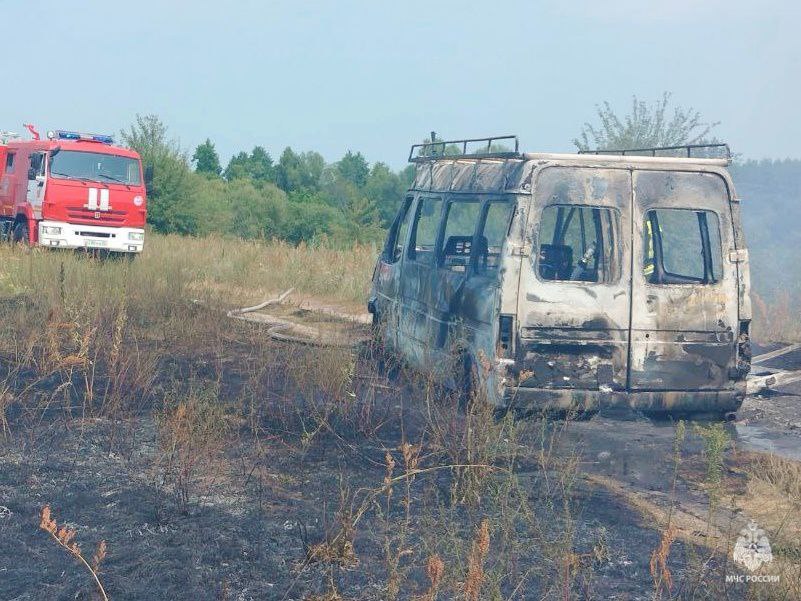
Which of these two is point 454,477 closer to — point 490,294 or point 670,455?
point 490,294

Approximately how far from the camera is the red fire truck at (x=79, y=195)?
1798 cm

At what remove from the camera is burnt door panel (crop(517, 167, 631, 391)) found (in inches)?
268

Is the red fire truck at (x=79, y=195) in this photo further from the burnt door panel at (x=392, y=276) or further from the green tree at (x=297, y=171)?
the green tree at (x=297, y=171)

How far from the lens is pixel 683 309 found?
7.01m

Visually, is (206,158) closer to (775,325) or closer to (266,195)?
(266,195)

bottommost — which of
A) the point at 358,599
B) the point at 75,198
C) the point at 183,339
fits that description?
the point at 358,599

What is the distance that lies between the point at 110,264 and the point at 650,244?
925 cm

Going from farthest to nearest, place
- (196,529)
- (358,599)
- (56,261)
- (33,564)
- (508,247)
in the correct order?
(56,261)
(508,247)
(196,529)
(33,564)
(358,599)

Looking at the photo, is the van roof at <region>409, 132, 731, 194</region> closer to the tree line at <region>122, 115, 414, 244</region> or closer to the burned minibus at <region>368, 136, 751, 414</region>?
the burned minibus at <region>368, 136, 751, 414</region>

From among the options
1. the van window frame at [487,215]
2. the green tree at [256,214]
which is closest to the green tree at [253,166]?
the green tree at [256,214]

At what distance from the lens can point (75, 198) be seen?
1805cm

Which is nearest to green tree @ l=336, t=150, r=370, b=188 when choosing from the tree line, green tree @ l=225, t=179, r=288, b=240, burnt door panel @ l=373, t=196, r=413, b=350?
the tree line

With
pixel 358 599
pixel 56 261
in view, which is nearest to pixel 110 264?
pixel 56 261

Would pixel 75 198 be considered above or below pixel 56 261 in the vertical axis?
above
